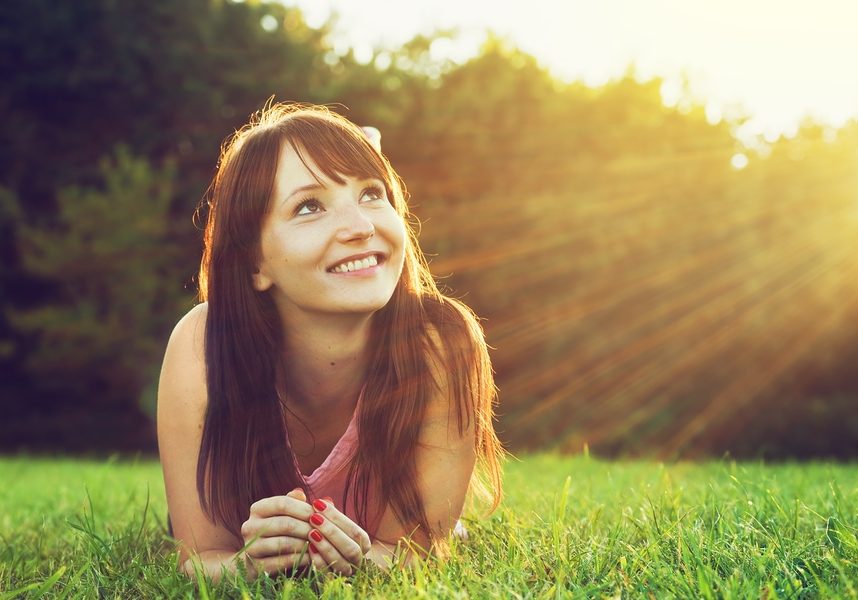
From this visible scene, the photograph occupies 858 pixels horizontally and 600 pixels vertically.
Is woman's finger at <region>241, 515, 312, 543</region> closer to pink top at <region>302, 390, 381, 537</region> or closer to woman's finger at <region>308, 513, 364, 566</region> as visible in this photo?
woman's finger at <region>308, 513, 364, 566</region>

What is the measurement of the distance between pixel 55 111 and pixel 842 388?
1483cm

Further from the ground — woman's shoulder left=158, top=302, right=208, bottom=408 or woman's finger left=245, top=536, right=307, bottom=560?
woman's shoulder left=158, top=302, right=208, bottom=408

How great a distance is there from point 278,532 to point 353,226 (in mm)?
934

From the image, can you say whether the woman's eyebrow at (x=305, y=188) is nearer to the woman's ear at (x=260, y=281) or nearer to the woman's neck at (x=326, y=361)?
the woman's ear at (x=260, y=281)

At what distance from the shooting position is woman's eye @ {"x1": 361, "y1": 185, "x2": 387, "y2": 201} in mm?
2768

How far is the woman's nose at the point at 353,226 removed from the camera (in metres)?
2.55

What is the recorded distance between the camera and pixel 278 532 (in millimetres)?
2260

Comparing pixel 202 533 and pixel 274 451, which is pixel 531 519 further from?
pixel 202 533

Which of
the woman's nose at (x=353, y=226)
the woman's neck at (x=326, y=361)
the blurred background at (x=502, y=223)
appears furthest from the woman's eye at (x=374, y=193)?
the blurred background at (x=502, y=223)

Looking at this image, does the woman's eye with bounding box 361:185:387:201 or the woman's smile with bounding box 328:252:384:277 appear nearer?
the woman's smile with bounding box 328:252:384:277

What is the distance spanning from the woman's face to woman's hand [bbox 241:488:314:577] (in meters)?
0.64

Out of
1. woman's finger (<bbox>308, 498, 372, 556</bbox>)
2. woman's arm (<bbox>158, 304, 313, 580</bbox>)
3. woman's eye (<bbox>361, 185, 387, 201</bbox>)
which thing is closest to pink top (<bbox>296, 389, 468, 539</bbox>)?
woman's arm (<bbox>158, 304, 313, 580</bbox>)

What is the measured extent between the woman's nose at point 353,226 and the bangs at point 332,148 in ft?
0.42

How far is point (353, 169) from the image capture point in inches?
106
